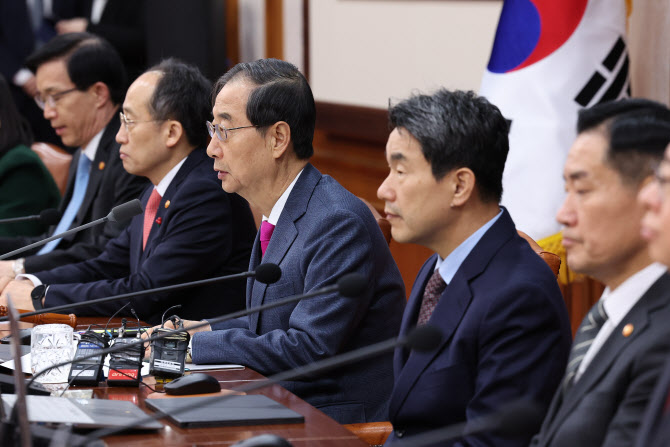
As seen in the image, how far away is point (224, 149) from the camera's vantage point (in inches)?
102

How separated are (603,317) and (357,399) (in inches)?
34.4

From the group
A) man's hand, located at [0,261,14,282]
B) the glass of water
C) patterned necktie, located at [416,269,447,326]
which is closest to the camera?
patterned necktie, located at [416,269,447,326]

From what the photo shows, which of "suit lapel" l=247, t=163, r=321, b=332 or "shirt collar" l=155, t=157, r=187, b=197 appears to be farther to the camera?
"shirt collar" l=155, t=157, r=187, b=197

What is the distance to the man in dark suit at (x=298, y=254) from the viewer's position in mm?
2264

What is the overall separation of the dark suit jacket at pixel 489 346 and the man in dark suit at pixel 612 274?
6.4 inches

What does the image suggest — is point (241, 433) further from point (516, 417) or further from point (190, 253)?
point (190, 253)

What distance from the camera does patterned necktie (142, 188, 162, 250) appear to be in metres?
Result: 3.18

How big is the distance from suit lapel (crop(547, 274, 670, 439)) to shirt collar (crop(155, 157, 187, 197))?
1937 millimetres

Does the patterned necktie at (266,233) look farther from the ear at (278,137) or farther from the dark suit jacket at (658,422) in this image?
the dark suit jacket at (658,422)

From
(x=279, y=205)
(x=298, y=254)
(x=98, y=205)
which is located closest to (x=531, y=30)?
(x=279, y=205)

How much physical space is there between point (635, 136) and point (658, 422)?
18.9 inches

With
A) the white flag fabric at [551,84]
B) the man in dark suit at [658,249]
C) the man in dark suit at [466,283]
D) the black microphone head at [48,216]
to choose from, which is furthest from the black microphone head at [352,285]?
the black microphone head at [48,216]

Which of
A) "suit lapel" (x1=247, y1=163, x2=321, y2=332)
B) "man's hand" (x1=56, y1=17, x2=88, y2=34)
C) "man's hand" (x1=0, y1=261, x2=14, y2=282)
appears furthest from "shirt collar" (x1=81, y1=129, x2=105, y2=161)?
"man's hand" (x1=56, y1=17, x2=88, y2=34)

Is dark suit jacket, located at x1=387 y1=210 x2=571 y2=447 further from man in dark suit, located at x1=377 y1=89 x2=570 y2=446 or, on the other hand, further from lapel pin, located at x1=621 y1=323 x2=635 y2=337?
lapel pin, located at x1=621 y1=323 x2=635 y2=337
